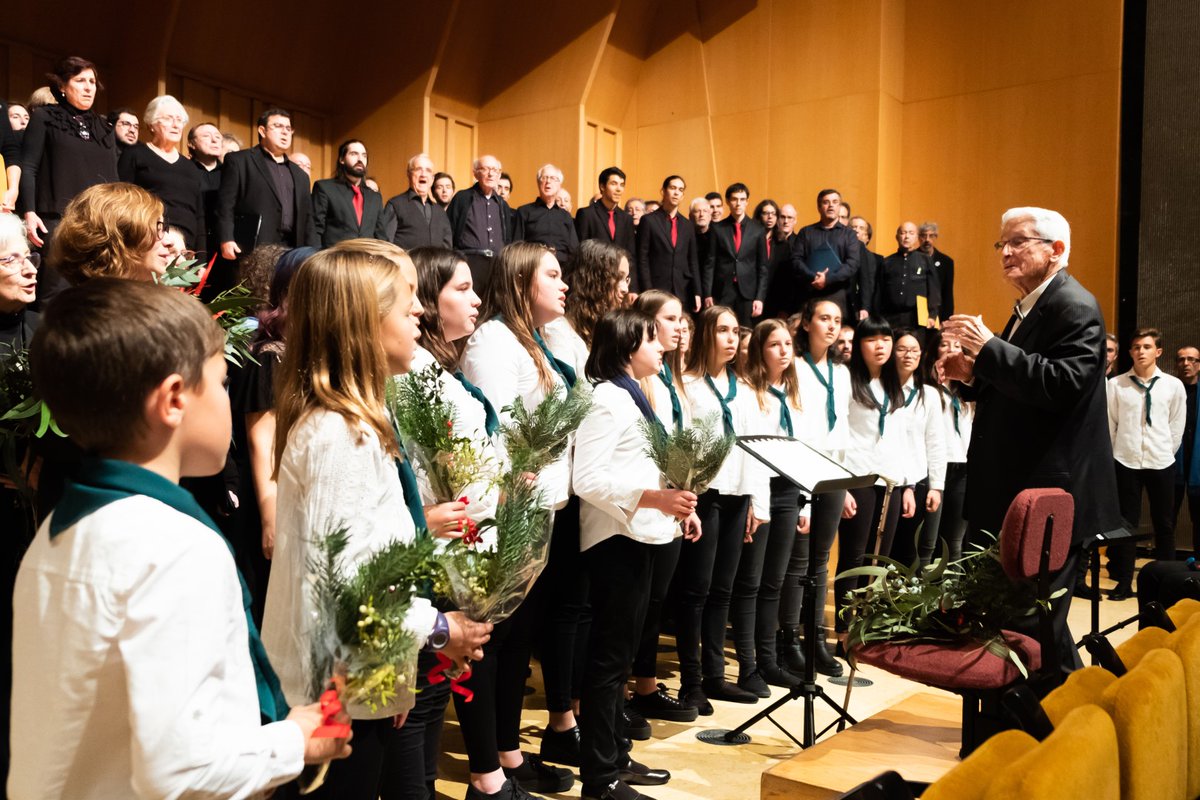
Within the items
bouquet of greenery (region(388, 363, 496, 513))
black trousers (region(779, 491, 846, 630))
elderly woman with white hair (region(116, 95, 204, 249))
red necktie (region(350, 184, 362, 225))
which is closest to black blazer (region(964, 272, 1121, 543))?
black trousers (region(779, 491, 846, 630))

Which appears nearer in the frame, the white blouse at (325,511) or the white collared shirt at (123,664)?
the white collared shirt at (123,664)

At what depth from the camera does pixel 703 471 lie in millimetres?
2914

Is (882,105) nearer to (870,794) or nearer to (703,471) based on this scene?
(703,471)

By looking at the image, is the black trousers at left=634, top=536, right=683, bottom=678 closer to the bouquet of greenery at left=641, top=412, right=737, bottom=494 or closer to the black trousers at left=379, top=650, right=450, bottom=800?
the bouquet of greenery at left=641, top=412, right=737, bottom=494

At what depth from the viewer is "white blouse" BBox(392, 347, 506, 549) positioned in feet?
6.60

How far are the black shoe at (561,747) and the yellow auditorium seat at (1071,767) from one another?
2.03 meters

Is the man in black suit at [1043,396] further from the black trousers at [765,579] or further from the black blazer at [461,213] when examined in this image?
the black blazer at [461,213]

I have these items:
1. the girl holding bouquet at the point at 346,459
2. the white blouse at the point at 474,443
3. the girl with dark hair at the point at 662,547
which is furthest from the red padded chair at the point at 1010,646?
the girl holding bouquet at the point at 346,459

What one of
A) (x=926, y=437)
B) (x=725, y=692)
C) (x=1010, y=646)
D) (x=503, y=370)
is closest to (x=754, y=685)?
(x=725, y=692)

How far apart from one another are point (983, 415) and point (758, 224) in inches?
232

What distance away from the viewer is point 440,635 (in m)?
1.65

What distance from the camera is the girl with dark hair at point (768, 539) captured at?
4.36 m

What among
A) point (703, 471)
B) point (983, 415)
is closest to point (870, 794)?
point (703, 471)

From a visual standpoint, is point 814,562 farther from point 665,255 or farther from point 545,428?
point 665,255
